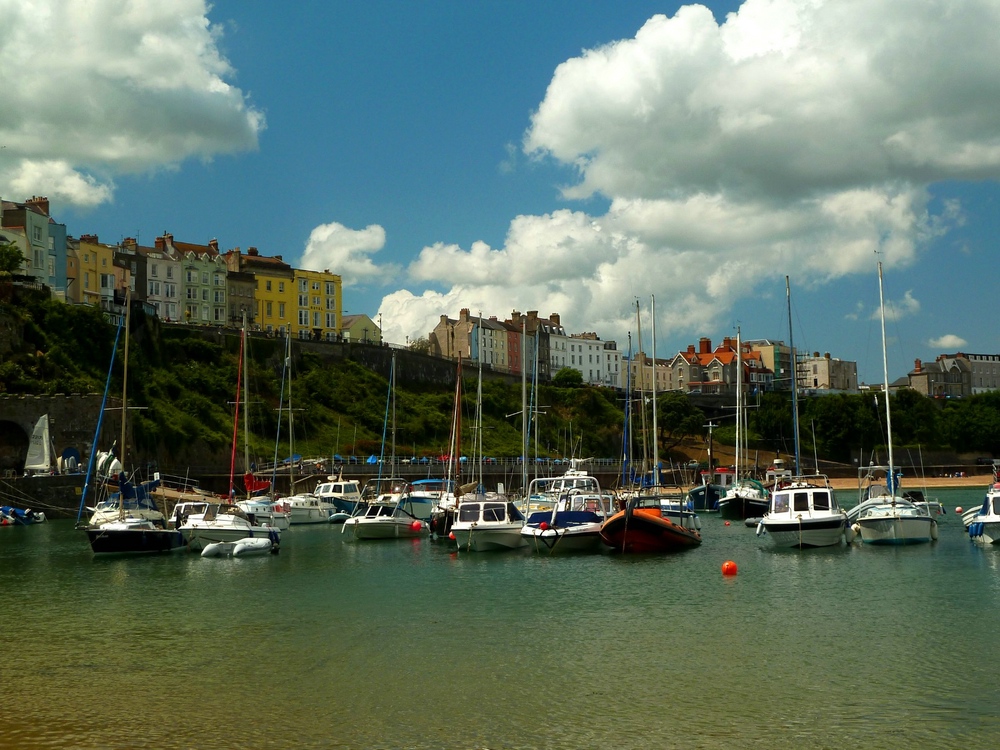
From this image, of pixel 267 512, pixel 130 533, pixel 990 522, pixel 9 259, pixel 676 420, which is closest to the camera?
pixel 130 533

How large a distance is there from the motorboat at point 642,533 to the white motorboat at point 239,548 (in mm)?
12611

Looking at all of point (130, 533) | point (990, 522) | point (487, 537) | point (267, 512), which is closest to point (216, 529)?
point (130, 533)

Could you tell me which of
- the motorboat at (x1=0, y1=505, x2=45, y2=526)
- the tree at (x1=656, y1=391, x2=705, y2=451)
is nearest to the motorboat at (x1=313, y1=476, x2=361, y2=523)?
the motorboat at (x1=0, y1=505, x2=45, y2=526)

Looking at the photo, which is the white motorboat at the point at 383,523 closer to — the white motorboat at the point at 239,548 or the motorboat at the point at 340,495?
the white motorboat at the point at 239,548

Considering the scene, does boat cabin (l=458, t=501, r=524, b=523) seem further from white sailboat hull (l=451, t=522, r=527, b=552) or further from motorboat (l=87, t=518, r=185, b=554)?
motorboat (l=87, t=518, r=185, b=554)

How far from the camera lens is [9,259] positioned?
76688 mm

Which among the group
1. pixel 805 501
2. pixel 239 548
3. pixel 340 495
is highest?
pixel 340 495

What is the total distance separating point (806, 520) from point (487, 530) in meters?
11.4

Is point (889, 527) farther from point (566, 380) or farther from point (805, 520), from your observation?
point (566, 380)

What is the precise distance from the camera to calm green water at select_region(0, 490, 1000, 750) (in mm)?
14586

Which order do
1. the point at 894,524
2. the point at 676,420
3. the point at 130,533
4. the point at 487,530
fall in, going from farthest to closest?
the point at 676,420
the point at 894,524
the point at 487,530
the point at 130,533

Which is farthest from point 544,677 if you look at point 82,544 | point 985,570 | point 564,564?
point 82,544

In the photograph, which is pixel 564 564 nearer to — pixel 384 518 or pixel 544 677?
pixel 384 518

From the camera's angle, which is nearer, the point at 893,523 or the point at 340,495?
the point at 893,523
